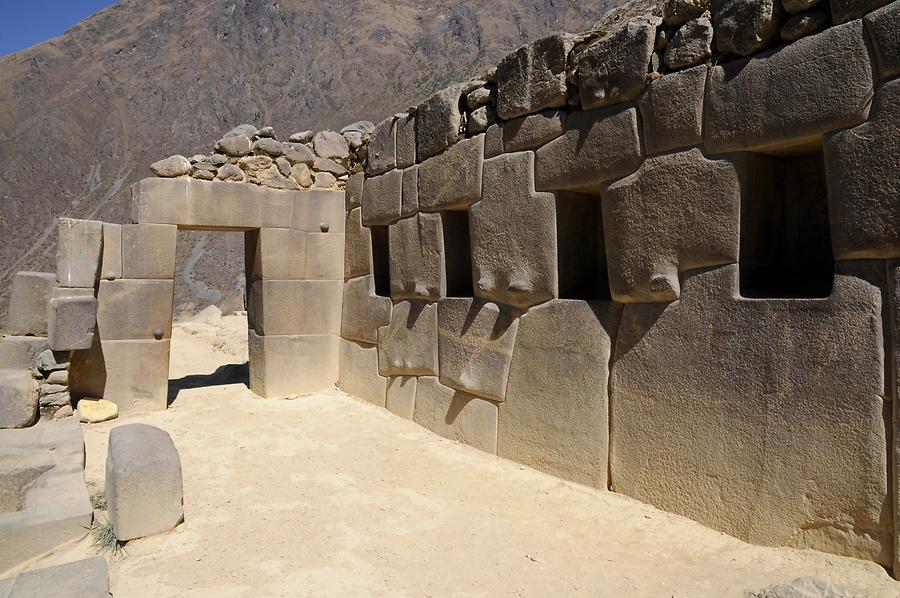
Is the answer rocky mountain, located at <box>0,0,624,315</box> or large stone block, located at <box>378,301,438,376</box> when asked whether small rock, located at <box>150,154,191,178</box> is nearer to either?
large stone block, located at <box>378,301,438,376</box>

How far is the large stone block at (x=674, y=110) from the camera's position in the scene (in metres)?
3.11

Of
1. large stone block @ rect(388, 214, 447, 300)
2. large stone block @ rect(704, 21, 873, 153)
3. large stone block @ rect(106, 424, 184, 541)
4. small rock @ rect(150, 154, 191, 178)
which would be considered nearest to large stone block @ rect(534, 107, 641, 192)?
large stone block @ rect(704, 21, 873, 153)

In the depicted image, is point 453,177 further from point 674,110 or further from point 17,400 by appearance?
point 17,400

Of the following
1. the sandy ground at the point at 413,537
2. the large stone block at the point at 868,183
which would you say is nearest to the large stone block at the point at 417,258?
the sandy ground at the point at 413,537

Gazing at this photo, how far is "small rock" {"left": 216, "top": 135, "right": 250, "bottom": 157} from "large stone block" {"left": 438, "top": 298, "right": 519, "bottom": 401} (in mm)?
3067

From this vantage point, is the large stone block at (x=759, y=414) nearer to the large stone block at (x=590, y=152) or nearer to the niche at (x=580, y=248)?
the niche at (x=580, y=248)

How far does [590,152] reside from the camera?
3.70 metres

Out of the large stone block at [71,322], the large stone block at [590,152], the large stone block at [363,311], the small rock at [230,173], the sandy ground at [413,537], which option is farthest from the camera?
the small rock at [230,173]

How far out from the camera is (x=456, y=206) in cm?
490

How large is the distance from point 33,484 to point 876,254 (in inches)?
179

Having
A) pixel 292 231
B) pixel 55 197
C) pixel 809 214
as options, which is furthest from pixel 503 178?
pixel 55 197

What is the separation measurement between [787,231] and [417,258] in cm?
300

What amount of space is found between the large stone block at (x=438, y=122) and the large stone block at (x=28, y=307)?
A: 359cm

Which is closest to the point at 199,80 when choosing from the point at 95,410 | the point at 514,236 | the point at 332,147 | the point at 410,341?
the point at 332,147
